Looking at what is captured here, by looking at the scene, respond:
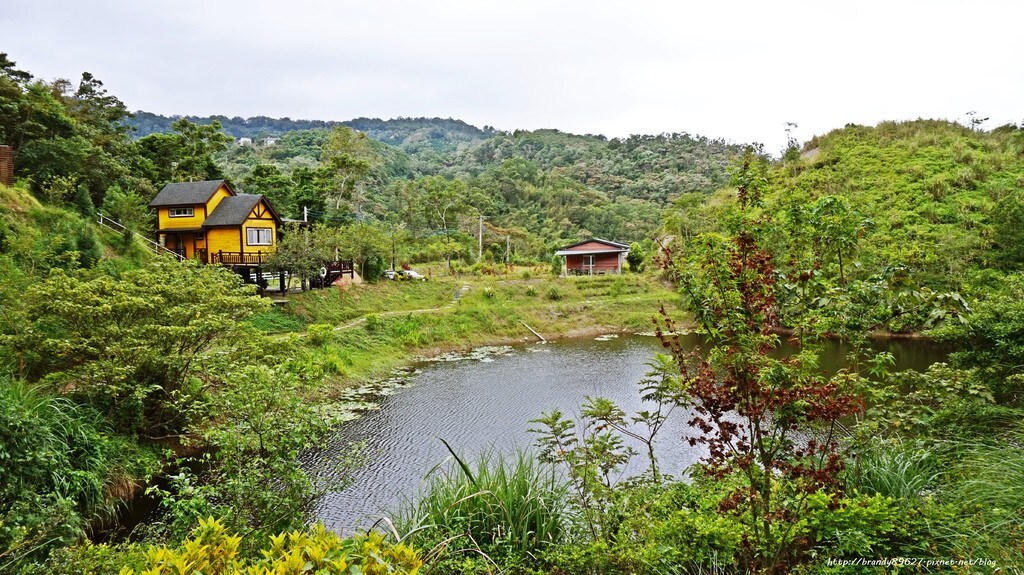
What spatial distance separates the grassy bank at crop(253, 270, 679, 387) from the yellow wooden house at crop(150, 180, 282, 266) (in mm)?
3525

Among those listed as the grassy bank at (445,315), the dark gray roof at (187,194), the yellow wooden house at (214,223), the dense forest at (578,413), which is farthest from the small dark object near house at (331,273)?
the dark gray roof at (187,194)

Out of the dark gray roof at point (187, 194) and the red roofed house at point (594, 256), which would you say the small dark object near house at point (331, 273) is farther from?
the red roofed house at point (594, 256)

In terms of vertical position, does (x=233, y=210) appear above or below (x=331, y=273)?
above

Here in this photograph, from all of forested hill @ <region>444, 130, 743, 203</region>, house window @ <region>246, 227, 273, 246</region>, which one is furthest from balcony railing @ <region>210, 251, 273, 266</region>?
forested hill @ <region>444, 130, 743, 203</region>

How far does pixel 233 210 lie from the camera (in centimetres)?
2141

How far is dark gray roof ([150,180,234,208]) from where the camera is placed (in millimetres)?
21781

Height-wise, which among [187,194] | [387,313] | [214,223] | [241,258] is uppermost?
[187,194]

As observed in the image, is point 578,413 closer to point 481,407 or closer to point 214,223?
point 481,407

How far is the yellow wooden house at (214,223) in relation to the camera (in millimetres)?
20922

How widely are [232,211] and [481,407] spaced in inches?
602

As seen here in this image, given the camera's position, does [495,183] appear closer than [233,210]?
No

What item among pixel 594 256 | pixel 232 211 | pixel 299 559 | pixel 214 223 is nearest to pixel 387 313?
pixel 232 211

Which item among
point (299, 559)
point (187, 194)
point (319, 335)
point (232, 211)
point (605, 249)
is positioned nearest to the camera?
point (299, 559)

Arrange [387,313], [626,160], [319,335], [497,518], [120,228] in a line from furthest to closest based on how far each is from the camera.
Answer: [626,160], [387,313], [120,228], [319,335], [497,518]
